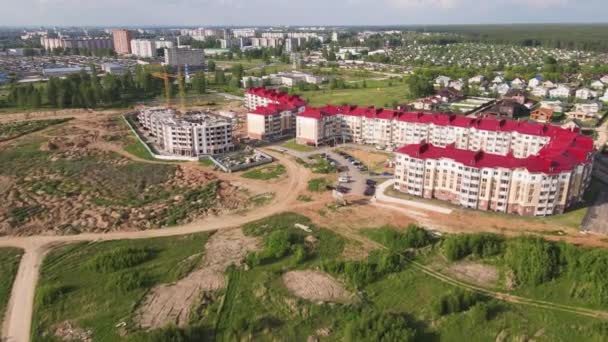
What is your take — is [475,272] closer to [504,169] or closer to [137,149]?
[504,169]

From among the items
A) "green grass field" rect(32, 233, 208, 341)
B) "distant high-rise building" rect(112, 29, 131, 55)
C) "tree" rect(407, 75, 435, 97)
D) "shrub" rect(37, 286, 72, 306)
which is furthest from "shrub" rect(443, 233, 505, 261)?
"distant high-rise building" rect(112, 29, 131, 55)

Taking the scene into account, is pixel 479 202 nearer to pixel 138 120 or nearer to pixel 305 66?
pixel 138 120

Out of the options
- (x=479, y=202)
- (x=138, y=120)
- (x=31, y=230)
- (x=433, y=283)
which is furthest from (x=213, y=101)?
(x=433, y=283)

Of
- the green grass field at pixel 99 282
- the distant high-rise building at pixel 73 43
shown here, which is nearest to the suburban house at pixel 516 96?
the green grass field at pixel 99 282

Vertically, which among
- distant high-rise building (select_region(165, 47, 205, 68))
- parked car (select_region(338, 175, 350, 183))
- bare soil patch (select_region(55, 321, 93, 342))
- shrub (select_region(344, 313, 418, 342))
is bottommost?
bare soil patch (select_region(55, 321, 93, 342))

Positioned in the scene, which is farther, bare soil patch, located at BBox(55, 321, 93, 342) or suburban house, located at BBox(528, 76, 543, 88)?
suburban house, located at BBox(528, 76, 543, 88)

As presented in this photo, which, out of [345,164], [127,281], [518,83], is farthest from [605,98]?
[127,281]

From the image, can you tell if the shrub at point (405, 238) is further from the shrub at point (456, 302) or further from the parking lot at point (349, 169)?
the parking lot at point (349, 169)

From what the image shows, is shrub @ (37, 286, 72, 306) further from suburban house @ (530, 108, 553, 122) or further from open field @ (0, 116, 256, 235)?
suburban house @ (530, 108, 553, 122)
